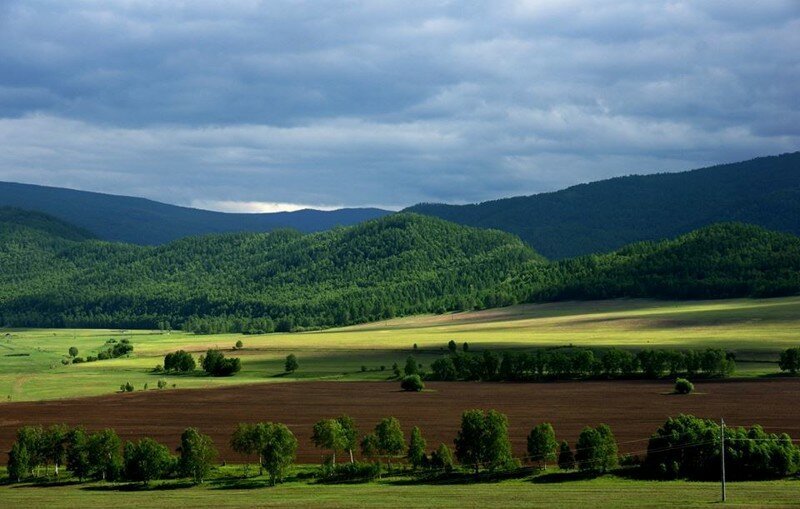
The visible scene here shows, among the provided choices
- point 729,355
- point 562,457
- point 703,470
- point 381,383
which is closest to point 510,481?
point 562,457

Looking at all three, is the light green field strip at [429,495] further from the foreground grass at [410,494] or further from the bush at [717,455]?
the bush at [717,455]

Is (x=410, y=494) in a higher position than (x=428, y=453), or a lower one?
lower

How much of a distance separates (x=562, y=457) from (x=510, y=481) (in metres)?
5.59

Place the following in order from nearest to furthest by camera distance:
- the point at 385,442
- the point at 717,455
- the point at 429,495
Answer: the point at 429,495, the point at 717,455, the point at 385,442

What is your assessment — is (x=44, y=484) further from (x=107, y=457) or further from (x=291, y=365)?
(x=291, y=365)

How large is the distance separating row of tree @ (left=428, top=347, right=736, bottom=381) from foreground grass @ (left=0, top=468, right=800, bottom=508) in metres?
75.9

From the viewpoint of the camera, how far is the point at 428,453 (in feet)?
307

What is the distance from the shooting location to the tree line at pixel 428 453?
84750mm

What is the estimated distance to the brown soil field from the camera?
10594 centimetres

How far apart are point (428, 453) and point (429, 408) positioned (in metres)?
31.7

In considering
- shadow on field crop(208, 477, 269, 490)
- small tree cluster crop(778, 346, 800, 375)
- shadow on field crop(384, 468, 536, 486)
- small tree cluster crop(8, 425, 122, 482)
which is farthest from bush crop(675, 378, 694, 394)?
small tree cluster crop(8, 425, 122, 482)

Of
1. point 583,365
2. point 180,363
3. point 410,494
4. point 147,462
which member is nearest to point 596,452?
point 410,494

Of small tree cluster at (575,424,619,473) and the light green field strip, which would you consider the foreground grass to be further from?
small tree cluster at (575,424,619,473)

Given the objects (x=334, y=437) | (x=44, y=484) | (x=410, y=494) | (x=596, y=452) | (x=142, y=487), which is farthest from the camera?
(x=334, y=437)
